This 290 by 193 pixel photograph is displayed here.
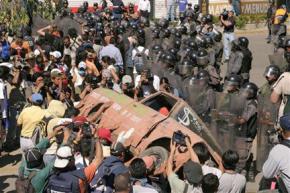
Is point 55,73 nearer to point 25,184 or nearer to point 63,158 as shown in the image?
point 25,184

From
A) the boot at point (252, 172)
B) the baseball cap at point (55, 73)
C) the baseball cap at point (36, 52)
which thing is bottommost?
the boot at point (252, 172)

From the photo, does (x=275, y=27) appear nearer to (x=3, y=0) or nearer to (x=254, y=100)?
(x=3, y=0)

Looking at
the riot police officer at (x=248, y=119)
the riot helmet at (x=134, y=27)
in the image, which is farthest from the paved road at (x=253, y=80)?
the riot helmet at (x=134, y=27)

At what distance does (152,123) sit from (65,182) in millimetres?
2977

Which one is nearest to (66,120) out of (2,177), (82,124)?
(82,124)

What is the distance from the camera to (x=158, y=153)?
8.66 m

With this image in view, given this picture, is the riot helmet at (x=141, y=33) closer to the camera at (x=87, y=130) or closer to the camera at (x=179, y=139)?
the camera at (x=87, y=130)

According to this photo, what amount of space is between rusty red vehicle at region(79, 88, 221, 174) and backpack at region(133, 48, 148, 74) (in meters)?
3.20

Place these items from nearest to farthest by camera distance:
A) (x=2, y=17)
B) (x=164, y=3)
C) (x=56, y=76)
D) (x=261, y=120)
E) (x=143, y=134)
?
1. (x=143, y=134)
2. (x=261, y=120)
3. (x=56, y=76)
4. (x=2, y=17)
5. (x=164, y=3)

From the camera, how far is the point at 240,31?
26547 mm

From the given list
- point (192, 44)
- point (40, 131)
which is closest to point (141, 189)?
point (40, 131)

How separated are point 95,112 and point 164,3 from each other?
2071 centimetres

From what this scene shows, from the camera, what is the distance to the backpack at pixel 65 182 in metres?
6.39

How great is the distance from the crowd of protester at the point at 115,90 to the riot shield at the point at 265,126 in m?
0.08
